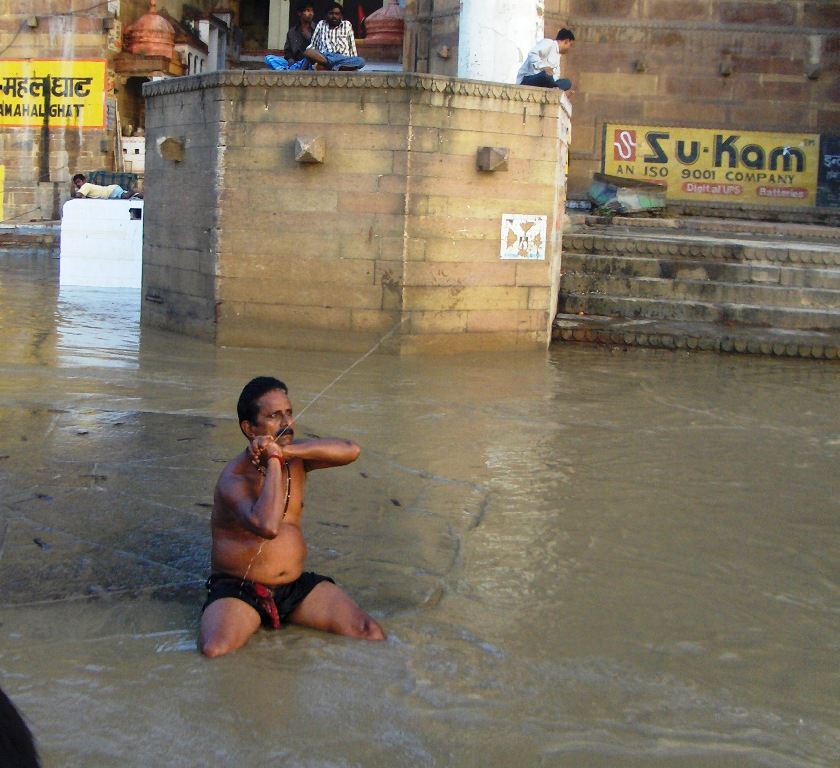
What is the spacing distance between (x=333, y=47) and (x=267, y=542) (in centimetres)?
789

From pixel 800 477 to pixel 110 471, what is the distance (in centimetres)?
364

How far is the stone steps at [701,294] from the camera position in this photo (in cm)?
1119

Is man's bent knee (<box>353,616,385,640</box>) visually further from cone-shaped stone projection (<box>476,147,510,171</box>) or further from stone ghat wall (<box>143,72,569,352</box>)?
cone-shaped stone projection (<box>476,147,510,171</box>)

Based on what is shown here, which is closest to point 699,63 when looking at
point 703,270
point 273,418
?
point 703,270

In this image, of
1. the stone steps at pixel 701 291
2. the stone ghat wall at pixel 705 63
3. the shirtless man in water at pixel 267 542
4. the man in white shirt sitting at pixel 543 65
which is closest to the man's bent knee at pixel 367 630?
the shirtless man in water at pixel 267 542

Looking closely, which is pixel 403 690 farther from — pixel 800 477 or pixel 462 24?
pixel 462 24

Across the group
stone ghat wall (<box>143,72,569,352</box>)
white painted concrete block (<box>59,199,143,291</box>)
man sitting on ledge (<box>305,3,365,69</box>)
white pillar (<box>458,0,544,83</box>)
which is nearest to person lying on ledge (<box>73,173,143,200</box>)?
white painted concrete block (<box>59,199,143,291</box>)

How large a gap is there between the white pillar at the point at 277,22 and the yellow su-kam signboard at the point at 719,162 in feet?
38.4

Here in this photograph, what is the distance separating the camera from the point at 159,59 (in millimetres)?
22859

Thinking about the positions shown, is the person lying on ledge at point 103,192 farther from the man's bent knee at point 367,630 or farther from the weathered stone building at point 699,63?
the man's bent knee at point 367,630

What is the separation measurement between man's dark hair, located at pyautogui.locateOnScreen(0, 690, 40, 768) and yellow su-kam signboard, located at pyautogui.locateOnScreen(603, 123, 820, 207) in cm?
1702

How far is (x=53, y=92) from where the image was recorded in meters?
23.3

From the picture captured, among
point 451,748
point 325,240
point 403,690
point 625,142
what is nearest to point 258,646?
point 403,690

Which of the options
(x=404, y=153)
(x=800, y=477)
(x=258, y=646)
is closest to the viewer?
(x=258, y=646)
